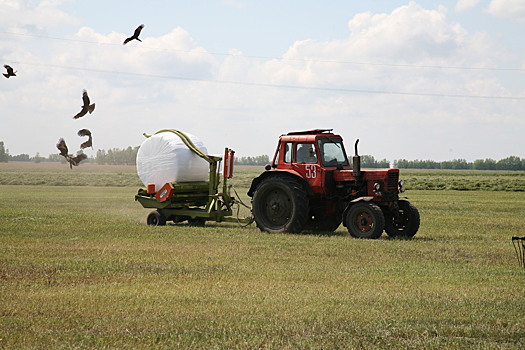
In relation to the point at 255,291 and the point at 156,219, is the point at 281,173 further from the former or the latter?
the point at 255,291

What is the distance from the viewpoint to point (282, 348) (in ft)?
22.9

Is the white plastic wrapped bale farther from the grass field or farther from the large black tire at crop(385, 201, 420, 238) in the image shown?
the large black tire at crop(385, 201, 420, 238)

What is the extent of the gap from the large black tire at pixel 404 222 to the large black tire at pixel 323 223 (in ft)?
4.74

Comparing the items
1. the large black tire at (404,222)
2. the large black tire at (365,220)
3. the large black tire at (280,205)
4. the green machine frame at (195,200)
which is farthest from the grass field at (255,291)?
A: the green machine frame at (195,200)

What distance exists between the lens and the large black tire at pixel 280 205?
56.7 ft

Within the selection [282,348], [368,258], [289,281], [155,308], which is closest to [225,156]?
[368,258]

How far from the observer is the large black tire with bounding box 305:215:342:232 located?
18344 millimetres

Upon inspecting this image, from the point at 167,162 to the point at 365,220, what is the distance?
5.98 meters

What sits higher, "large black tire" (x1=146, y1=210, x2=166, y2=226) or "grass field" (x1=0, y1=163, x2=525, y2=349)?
"large black tire" (x1=146, y1=210, x2=166, y2=226)

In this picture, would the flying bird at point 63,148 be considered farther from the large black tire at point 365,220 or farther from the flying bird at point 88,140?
the large black tire at point 365,220

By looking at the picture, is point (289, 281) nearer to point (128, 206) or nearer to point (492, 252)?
point (492, 252)

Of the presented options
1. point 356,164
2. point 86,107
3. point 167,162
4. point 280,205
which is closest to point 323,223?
point 280,205

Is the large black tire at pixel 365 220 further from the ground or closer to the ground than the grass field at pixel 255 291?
further from the ground

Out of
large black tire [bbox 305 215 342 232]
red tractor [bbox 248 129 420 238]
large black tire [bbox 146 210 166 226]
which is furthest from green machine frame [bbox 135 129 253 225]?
large black tire [bbox 305 215 342 232]
